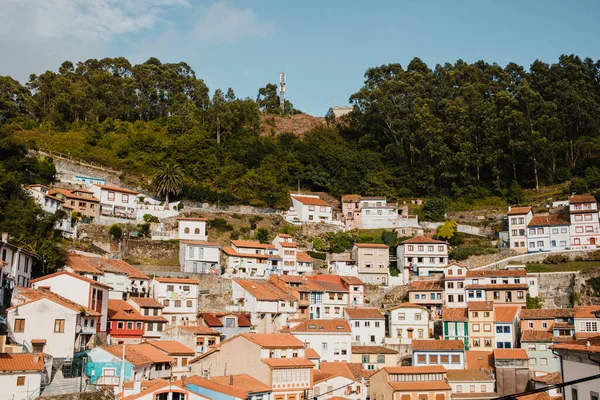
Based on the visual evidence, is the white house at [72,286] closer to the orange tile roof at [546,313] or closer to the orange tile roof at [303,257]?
the orange tile roof at [303,257]

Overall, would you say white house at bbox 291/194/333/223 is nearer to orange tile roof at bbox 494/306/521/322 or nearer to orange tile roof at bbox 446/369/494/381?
orange tile roof at bbox 494/306/521/322

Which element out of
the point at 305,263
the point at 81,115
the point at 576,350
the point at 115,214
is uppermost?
the point at 81,115

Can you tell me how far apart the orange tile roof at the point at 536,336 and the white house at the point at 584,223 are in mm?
21697

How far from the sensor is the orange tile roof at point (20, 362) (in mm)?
29755

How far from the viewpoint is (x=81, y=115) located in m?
95.3

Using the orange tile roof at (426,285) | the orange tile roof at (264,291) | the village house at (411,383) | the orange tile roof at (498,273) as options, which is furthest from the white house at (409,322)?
the village house at (411,383)

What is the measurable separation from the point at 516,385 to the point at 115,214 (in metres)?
43.6

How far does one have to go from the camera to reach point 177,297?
56.0 m

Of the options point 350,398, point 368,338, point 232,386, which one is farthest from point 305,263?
point 232,386

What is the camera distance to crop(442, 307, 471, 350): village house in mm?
54906

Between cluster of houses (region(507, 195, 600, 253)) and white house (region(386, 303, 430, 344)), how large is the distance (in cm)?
1953

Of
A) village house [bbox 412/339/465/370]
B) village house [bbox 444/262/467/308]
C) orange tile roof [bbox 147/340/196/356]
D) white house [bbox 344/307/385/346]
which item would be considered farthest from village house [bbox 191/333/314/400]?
village house [bbox 444/262/467/308]

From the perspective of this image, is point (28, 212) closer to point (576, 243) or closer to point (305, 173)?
point (305, 173)

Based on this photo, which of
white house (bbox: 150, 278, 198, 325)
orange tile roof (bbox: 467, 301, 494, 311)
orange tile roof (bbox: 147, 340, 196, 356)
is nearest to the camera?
orange tile roof (bbox: 147, 340, 196, 356)
